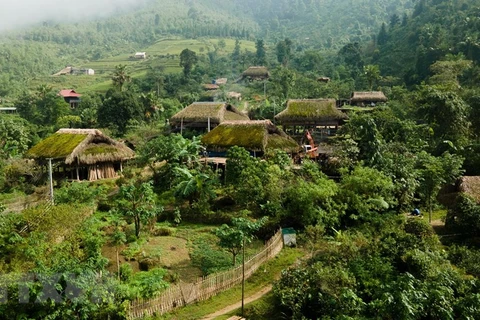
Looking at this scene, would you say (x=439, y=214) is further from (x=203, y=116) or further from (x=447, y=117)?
(x=203, y=116)

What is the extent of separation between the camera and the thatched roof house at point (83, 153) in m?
25.2

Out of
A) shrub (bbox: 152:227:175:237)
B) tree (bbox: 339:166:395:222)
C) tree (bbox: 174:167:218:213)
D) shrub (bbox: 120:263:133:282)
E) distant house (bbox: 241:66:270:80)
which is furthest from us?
distant house (bbox: 241:66:270:80)

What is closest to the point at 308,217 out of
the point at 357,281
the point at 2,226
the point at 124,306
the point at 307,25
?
the point at 357,281

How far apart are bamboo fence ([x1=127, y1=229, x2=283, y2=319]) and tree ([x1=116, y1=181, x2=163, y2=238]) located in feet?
14.8

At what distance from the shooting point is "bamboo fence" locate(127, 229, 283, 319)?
10967 millimetres

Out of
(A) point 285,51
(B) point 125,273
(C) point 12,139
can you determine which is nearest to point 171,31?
(A) point 285,51

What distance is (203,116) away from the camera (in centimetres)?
3419

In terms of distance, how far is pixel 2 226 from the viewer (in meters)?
13.6

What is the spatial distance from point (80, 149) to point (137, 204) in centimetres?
1039

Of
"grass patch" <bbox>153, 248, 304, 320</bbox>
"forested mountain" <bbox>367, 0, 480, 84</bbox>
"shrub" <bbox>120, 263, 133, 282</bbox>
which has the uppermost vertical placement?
"forested mountain" <bbox>367, 0, 480, 84</bbox>

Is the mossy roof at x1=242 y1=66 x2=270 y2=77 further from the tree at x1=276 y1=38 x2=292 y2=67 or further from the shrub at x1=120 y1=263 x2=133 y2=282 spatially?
the shrub at x1=120 y1=263 x2=133 y2=282

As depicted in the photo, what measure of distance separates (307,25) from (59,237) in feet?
468

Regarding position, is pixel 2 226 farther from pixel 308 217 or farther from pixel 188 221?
pixel 308 217

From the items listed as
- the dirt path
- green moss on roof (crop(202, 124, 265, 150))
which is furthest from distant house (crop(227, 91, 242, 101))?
the dirt path
